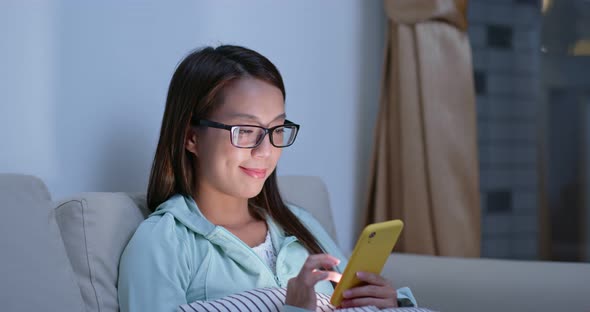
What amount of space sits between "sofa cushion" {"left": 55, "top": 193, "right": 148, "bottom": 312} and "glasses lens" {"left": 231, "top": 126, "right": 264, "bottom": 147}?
285mm

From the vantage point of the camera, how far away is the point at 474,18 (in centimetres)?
276

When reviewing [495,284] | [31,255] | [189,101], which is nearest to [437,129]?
[495,284]

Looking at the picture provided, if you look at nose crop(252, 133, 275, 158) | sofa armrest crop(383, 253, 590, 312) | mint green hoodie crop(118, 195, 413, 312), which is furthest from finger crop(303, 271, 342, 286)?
sofa armrest crop(383, 253, 590, 312)

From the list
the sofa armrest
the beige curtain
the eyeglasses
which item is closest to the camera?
the eyeglasses

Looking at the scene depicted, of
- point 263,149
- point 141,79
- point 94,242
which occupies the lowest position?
point 94,242

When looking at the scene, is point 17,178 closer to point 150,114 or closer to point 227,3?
point 150,114

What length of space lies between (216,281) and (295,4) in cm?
115

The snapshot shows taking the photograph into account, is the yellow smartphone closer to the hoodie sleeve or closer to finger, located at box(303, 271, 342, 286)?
finger, located at box(303, 271, 342, 286)

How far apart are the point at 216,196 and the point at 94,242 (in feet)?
1.08

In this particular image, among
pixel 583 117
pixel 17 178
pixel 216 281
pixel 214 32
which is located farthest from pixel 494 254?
pixel 17 178

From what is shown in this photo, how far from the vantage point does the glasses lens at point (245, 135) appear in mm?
1478

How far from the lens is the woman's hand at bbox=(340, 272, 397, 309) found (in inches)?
52.6

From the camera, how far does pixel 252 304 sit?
4.13ft

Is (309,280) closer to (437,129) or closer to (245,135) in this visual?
(245,135)
